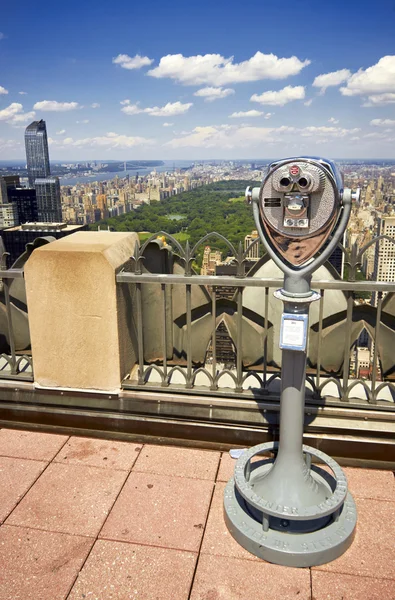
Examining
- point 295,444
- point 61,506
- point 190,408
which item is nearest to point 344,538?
point 295,444

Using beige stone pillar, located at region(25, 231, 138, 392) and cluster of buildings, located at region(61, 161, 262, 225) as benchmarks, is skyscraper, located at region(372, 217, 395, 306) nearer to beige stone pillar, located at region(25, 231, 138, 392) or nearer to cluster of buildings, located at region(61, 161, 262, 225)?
beige stone pillar, located at region(25, 231, 138, 392)

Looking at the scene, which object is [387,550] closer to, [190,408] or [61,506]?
[190,408]

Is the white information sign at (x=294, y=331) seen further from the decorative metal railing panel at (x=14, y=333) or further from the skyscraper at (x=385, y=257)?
the decorative metal railing panel at (x=14, y=333)

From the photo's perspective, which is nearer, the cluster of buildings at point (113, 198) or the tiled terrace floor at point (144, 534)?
the tiled terrace floor at point (144, 534)

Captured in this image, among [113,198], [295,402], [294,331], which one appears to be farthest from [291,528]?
[113,198]

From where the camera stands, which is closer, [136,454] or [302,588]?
[302,588]

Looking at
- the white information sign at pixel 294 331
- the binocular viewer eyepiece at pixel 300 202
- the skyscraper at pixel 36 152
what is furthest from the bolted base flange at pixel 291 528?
the skyscraper at pixel 36 152
